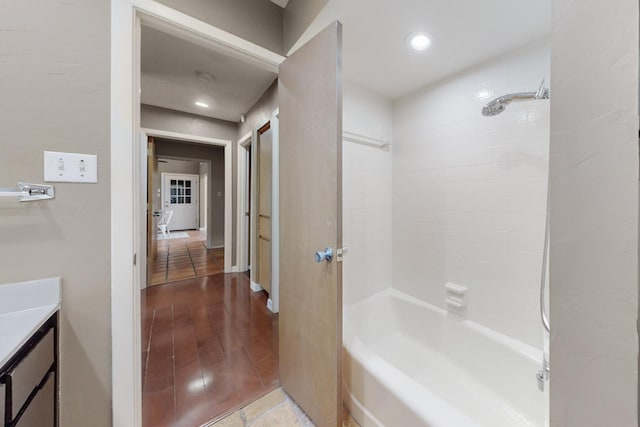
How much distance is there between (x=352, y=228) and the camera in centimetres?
185

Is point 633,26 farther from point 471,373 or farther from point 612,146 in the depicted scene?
point 471,373

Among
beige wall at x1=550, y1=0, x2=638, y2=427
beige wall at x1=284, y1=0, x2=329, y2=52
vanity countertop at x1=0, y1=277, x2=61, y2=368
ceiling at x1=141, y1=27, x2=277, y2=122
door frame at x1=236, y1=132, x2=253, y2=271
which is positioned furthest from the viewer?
door frame at x1=236, y1=132, x2=253, y2=271

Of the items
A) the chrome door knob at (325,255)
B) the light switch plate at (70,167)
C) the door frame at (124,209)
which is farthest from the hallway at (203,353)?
the light switch plate at (70,167)

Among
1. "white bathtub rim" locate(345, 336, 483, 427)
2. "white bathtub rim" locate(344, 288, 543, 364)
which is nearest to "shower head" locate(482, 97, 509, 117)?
"white bathtub rim" locate(344, 288, 543, 364)

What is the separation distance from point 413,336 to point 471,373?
0.44m

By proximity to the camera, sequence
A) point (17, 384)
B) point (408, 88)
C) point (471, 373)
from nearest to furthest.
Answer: point (17, 384) → point (471, 373) → point (408, 88)

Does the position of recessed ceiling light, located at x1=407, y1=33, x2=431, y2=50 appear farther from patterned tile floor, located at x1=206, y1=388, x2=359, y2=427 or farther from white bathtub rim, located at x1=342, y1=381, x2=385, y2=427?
patterned tile floor, located at x1=206, y1=388, x2=359, y2=427

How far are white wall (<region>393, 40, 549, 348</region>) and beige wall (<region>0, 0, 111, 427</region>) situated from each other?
201 centimetres

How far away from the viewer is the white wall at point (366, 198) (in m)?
1.82

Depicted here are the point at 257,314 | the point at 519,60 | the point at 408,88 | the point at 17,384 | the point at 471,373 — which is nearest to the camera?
the point at 17,384

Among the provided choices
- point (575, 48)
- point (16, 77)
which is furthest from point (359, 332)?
point (16, 77)

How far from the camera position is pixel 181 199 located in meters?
7.91

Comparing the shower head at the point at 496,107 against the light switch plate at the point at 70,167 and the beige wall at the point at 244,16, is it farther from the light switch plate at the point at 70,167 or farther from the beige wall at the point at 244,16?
the light switch plate at the point at 70,167

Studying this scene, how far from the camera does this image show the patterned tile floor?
117 centimetres
